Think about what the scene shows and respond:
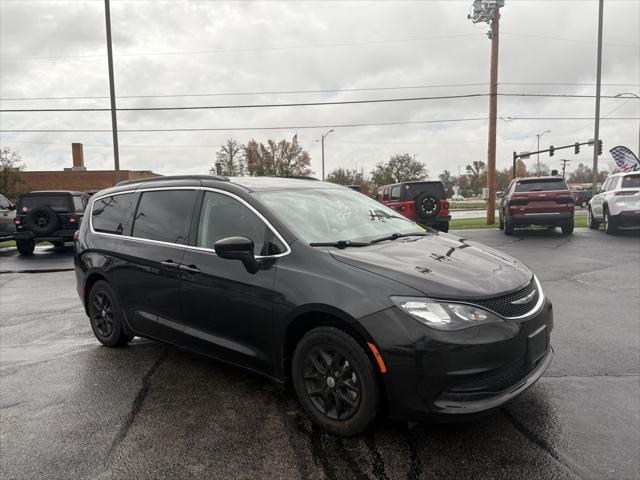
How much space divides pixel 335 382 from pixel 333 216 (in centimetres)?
139

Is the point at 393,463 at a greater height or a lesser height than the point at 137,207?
lesser

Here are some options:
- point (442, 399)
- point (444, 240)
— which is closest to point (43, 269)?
point (444, 240)

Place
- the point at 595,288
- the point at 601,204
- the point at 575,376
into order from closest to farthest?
the point at 575,376
the point at 595,288
the point at 601,204

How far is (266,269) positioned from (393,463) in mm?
1440

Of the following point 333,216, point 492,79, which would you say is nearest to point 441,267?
point 333,216

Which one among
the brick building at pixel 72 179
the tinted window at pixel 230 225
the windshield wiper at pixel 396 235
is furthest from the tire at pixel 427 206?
the brick building at pixel 72 179

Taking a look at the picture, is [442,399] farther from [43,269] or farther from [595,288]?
[43,269]

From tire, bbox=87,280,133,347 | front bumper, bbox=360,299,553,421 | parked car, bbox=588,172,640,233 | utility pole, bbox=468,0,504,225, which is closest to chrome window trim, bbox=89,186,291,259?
tire, bbox=87,280,133,347

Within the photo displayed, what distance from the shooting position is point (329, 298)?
284 cm

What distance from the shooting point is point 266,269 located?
10.6 ft

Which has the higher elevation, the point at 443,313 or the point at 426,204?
the point at 426,204

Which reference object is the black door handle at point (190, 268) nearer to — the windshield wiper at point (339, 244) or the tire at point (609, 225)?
the windshield wiper at point (339, 244)

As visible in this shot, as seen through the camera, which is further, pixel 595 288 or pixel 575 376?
pixel 595 288

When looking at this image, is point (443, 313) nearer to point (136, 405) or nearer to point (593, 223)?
point (136, 405)
